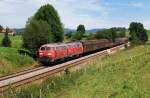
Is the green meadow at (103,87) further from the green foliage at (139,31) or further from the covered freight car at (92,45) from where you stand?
the green foliage at (139,31)

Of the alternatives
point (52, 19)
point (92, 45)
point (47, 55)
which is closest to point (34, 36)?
point (47, 55)

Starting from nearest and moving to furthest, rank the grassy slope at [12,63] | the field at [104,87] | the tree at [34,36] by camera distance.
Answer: the field at [104,87], the grassy slope at [12,63], the tree at [34,36]

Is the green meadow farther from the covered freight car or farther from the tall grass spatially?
the covered freight car

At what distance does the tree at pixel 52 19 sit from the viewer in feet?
279

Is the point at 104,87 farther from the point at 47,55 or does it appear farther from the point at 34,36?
the point at 34,36

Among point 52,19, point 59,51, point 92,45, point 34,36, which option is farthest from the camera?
point 52,19

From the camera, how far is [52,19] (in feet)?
284

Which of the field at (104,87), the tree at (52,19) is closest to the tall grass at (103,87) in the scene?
the field at (104,87)

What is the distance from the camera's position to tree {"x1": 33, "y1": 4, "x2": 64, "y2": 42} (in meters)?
85.1

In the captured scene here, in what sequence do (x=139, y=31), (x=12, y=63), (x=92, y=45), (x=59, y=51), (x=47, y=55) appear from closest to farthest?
(x=12, y=63) < (x=47, y=55) < (x=59, y=51) < (x=92, y=45) < (x=139, y=31)

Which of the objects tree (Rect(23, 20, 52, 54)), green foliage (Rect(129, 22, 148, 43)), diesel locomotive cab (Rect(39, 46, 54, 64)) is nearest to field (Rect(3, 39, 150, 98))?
diesel locomotive cab (Rect(39, 46, 54, 64))

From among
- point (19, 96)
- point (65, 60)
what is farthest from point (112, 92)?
point (65, 60)

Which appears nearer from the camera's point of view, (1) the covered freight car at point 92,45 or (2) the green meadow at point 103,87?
(2) the green meadow at point 103,87

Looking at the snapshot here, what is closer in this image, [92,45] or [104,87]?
[104,87]
